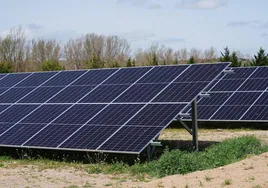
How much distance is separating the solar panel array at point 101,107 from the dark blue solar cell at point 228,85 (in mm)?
8199

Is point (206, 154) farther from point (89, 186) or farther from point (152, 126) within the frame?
point (89, 186)

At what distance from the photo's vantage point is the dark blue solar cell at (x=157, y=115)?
45.6ft

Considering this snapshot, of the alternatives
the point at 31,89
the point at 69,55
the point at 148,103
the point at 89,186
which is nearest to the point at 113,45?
the point at 69,55

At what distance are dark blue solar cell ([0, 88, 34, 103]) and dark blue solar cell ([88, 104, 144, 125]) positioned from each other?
450 cm

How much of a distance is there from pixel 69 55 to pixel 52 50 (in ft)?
6.82

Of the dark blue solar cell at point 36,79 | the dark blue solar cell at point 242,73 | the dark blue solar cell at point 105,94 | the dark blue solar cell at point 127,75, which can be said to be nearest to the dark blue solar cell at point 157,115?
the dark blue solar cell at point 105,94

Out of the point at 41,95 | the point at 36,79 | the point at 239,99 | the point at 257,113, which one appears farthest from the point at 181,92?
the point at 239,99

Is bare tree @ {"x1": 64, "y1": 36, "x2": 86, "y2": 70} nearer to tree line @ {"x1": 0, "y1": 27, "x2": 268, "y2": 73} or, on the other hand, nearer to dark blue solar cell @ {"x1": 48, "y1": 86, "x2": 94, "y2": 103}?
tree line @ {"x1": 0, "y1": 27, "x2": 268, "y2": 73}

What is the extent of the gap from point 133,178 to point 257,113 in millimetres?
11715

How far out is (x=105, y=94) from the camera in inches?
656

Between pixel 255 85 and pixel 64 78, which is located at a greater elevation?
pixel 64 78

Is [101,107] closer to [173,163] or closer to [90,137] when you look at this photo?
[90,137]

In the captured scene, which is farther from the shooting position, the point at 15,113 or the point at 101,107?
the point at 15,113

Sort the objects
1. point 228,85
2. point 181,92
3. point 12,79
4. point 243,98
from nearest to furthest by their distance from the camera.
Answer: point 181,92 < point 12,79 < point 243,98 < point 228,85
